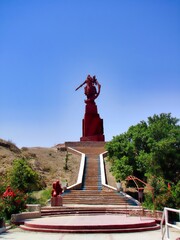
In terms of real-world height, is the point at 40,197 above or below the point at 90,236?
above

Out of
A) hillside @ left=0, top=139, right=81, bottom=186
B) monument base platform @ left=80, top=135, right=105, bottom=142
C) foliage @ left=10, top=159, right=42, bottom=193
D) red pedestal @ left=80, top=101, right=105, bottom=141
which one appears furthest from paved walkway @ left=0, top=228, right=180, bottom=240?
red pedestal @ left=80, top=101, right=105, bottom=141

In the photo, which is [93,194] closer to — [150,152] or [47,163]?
[150,152]

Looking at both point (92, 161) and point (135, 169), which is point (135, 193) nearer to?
point (135, 169)

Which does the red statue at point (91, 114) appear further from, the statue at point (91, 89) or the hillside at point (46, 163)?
the hillside at point (46, 163)

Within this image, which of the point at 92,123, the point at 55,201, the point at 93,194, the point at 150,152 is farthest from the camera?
the point at 92,123

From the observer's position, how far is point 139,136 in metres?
25.8

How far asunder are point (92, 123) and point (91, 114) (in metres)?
1.59

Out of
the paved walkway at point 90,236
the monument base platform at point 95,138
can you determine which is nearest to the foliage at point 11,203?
the paved walkway at point 90,236

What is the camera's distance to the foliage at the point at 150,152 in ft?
67.8

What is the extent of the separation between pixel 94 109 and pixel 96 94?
2.63 metres

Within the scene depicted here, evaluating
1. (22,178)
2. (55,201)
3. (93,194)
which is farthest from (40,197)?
(93,194)

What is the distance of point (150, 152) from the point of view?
2408 cm

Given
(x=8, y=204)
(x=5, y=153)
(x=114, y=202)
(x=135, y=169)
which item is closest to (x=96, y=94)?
(x=5, y=153)

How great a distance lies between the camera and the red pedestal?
167ft
